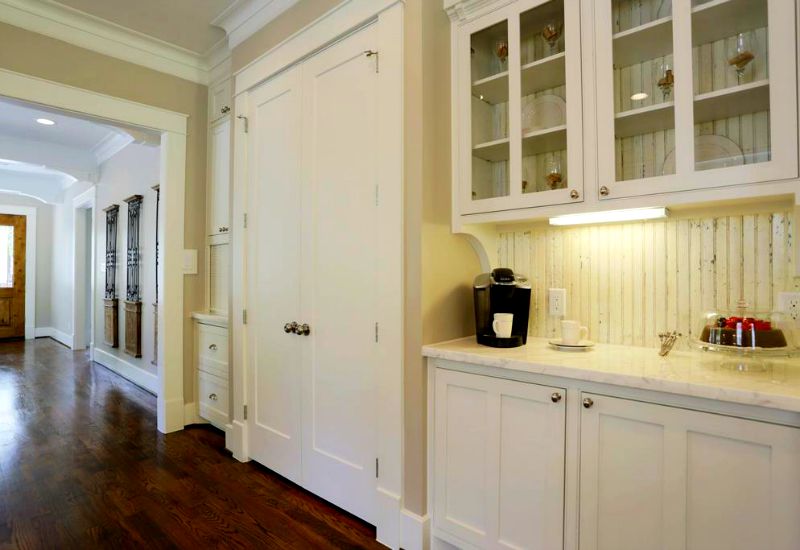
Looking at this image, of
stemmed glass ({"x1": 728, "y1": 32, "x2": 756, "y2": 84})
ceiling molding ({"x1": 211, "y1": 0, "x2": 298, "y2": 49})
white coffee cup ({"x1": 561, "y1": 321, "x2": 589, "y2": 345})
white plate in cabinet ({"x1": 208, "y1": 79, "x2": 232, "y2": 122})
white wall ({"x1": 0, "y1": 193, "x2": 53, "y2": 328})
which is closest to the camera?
stemmed glass ({"x1": 728, "y1": 32, "x2": 756, "y2": 84})

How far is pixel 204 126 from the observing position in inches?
137

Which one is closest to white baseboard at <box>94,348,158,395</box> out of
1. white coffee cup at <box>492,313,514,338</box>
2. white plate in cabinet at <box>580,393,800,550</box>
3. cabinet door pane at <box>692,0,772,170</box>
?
white coffee cup at <box>492,313,514,338</box>

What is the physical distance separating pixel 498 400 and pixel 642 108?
1.18 m

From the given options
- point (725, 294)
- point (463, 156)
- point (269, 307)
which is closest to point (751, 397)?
point (725, 294)

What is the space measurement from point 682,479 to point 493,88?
5.31 ft

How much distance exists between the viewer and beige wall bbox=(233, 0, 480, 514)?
179 cm

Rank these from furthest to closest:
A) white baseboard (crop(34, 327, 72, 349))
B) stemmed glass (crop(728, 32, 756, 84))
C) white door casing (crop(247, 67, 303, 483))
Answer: white baseboard (crop(34, 327, 72, 349)), white door casing (crop(247, 67, 303, 483)), stemmed glass (crop(728, 32, 756, 84))

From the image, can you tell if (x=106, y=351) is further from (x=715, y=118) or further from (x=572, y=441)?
(x=715, y=118)

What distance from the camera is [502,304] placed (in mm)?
1828

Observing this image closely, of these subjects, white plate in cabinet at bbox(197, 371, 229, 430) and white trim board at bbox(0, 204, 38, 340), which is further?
white trim board at bbox(0, 204, 38, 340)

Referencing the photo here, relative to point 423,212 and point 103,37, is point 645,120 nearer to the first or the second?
point 423,212

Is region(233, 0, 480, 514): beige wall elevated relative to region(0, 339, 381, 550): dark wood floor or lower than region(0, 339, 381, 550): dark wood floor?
elevated

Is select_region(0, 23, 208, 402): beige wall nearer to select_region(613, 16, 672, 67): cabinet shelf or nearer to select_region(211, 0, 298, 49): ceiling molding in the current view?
select_region(211, 0, 298, 49): ceiling molding

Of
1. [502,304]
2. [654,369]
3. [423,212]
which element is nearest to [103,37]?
[423,212]
